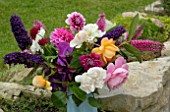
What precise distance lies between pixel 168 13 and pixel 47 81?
4.67 metres

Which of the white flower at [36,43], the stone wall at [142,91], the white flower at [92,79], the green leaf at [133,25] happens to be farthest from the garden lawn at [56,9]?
the white flower at [92,79]

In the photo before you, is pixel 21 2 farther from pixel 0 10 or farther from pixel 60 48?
pixel 60 48

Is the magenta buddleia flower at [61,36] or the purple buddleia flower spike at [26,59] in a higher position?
the magenta buddleia flower at [61,36]

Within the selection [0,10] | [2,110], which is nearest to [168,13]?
[0,10]

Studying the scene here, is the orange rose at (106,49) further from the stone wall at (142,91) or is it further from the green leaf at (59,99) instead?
the green leaf at (59,99)

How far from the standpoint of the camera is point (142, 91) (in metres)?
3.38

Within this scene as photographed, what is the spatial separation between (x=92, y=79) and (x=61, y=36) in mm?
440

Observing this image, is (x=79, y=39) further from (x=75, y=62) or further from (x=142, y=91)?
(x=142, y=91)

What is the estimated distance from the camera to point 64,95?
2.93m

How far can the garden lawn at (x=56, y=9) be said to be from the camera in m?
8.20

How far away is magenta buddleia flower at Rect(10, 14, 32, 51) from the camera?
3.26m

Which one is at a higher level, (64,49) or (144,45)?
(64,49)

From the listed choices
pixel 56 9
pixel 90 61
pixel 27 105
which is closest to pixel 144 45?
pixel 90 61

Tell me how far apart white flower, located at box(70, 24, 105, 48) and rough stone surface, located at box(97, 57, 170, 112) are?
0.32 meters
